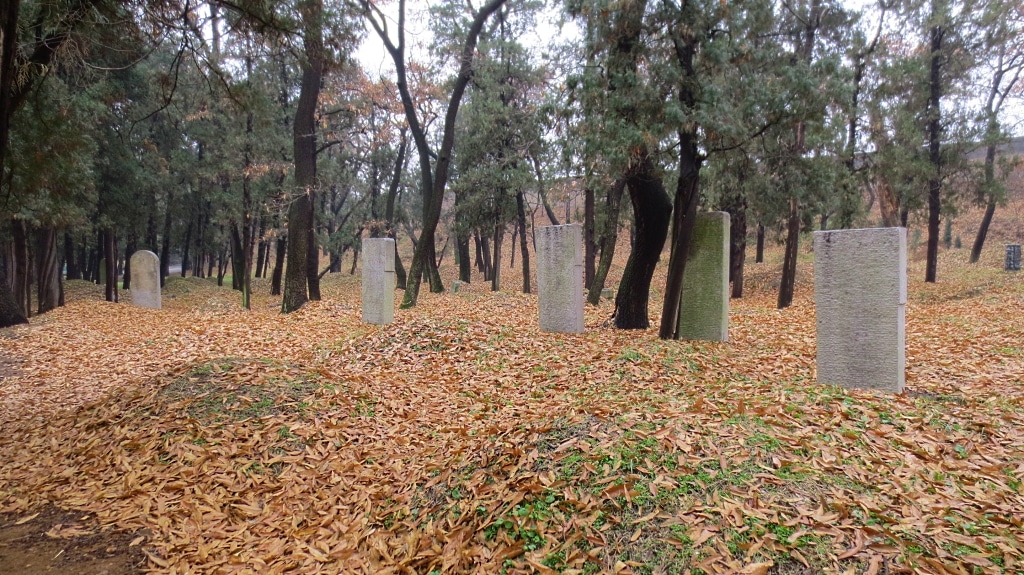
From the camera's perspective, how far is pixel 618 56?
821 cm

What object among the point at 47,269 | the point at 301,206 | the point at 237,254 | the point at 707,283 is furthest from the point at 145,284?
the point at 707,283

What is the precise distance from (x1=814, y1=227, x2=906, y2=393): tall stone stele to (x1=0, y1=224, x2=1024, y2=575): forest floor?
19.5 inches

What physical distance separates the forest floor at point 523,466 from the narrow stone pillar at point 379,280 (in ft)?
10.9

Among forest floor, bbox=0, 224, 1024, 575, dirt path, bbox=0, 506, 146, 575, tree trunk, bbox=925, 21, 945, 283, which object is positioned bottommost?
dirt path, bbox=0, 506, 146, 575

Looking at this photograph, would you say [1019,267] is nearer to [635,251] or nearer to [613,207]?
[613,207]

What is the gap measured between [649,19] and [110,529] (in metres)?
8.25

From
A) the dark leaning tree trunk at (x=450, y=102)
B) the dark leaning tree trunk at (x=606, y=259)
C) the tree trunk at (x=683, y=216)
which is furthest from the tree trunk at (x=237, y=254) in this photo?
the tree trunk at (x=683, y=216)

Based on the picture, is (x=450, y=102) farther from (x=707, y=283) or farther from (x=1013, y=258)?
(x=1013, y=258)

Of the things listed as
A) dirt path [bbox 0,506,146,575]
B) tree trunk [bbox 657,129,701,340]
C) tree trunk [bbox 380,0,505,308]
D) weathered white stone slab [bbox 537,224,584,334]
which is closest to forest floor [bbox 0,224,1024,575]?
dirt path [bbox 0,506,146,575]

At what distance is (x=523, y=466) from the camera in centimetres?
362

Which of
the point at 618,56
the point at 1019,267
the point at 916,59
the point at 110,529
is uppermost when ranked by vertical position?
the point at 916,59

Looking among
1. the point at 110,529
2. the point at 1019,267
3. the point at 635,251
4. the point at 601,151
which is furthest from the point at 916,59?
the point at 110,529

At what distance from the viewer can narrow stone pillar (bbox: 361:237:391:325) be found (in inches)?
439

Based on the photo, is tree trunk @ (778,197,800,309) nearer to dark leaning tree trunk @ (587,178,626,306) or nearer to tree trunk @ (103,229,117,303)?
dark leaning tree trunk @ (587,178,626,306)
